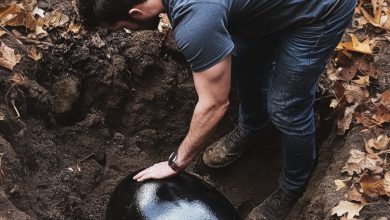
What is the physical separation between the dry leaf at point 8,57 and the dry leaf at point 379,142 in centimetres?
257

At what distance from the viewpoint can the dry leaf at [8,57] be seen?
13.1 ft

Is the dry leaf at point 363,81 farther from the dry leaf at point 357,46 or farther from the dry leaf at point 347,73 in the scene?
the dry leaf at point 357,46

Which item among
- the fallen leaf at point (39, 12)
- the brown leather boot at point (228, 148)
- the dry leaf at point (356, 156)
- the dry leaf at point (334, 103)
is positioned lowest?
the brown leather boot at point (228, 148)

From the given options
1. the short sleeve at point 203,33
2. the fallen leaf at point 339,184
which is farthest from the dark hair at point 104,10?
the fallen leaf at point 339,184

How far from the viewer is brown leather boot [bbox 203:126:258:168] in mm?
4625

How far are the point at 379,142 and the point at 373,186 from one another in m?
0.39

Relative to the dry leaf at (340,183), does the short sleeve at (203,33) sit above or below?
above

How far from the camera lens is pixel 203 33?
279 centimetres

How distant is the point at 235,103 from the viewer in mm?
4852

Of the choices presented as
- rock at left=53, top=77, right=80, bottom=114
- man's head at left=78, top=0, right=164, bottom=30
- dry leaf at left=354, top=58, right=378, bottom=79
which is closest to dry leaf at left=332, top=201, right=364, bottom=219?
dry leaf at left=354, top=58, right=378, bottom=79

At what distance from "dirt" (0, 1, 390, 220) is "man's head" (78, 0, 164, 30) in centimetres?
102

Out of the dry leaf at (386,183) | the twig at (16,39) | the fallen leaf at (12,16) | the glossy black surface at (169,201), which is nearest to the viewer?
the glossy black surface at (169,201)

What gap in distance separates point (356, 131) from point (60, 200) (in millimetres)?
2156

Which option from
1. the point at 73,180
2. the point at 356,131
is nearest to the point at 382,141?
the point at 356,131
